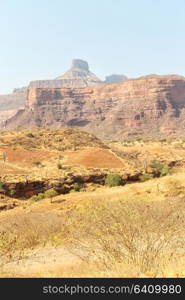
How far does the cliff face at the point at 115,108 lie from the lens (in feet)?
455

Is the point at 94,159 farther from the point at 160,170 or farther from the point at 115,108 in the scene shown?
the point at 115,108

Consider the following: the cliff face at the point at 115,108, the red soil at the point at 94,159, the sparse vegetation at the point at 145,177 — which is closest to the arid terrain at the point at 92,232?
the sparse vegetation at the point at 145,177

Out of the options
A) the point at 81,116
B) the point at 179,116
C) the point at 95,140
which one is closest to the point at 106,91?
the point at 81,116

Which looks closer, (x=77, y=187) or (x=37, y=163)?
(x=77, y=187)

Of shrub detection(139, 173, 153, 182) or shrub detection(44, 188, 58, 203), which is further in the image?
shrub detection(139, 173, 153, 182)

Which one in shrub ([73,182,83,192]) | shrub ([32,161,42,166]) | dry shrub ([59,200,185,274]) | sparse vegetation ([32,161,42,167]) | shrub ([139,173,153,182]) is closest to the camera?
dry shrub ([59,200,185,274])

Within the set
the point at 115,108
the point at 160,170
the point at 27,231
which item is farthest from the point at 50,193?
the point at 115,108

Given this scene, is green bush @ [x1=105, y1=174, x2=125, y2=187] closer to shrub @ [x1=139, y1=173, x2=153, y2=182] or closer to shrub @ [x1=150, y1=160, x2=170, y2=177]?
shrub @ [x1=139, y1=173, x2=153, y2=182]

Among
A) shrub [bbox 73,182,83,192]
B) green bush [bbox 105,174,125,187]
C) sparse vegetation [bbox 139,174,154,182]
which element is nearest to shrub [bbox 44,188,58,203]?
shrub [bbox 73,182,83,192]

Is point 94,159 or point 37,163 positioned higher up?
point 94,159

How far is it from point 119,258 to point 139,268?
0.55 m

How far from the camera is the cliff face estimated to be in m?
139

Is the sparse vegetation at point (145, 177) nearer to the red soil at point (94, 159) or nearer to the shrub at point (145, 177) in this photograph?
the shrub at point (145, 177)

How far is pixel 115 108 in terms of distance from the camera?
152m
